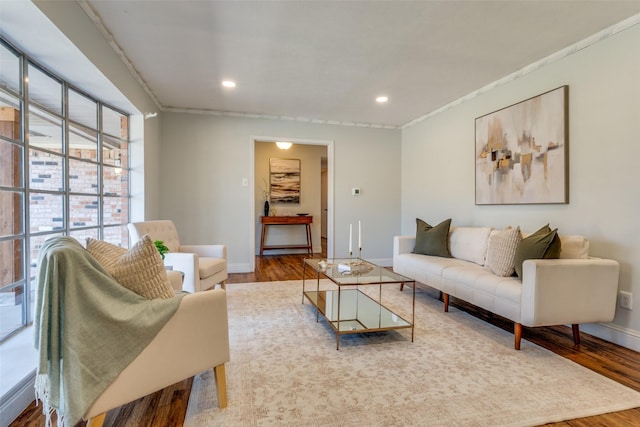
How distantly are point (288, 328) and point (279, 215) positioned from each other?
4197 mm

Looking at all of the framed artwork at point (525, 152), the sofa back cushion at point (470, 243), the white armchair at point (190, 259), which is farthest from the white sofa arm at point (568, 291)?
the white armchair at point (190, 259)

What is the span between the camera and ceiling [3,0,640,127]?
2145 millimetres

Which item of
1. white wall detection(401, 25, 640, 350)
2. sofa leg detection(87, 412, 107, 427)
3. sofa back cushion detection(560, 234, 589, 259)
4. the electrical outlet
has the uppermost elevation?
white wall detection(401, 25, 640, 350)

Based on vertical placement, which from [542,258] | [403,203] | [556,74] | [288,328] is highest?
[556,74]

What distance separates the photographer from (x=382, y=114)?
182 inches

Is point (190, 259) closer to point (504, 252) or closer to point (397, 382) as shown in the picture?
point (397, 382)

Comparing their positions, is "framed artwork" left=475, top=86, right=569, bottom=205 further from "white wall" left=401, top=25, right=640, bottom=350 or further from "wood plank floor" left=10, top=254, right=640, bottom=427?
"wood plank floor" left=10, top=254, right=640, bottom=427

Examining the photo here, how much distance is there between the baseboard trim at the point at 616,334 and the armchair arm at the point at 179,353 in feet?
8.98

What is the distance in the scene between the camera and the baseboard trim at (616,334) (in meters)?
2.24

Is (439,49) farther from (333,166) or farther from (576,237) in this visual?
(333,166)

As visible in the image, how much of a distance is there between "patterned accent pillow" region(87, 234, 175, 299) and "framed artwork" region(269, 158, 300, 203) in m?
5.20

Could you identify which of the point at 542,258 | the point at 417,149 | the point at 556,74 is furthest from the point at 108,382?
the point at 417,149

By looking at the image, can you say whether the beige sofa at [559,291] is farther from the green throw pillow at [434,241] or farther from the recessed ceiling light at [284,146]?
the recessed ceiling light at [284,146]

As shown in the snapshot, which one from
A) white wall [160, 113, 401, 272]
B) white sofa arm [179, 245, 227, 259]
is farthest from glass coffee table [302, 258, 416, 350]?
white wall [160, 113, 401, 272]
